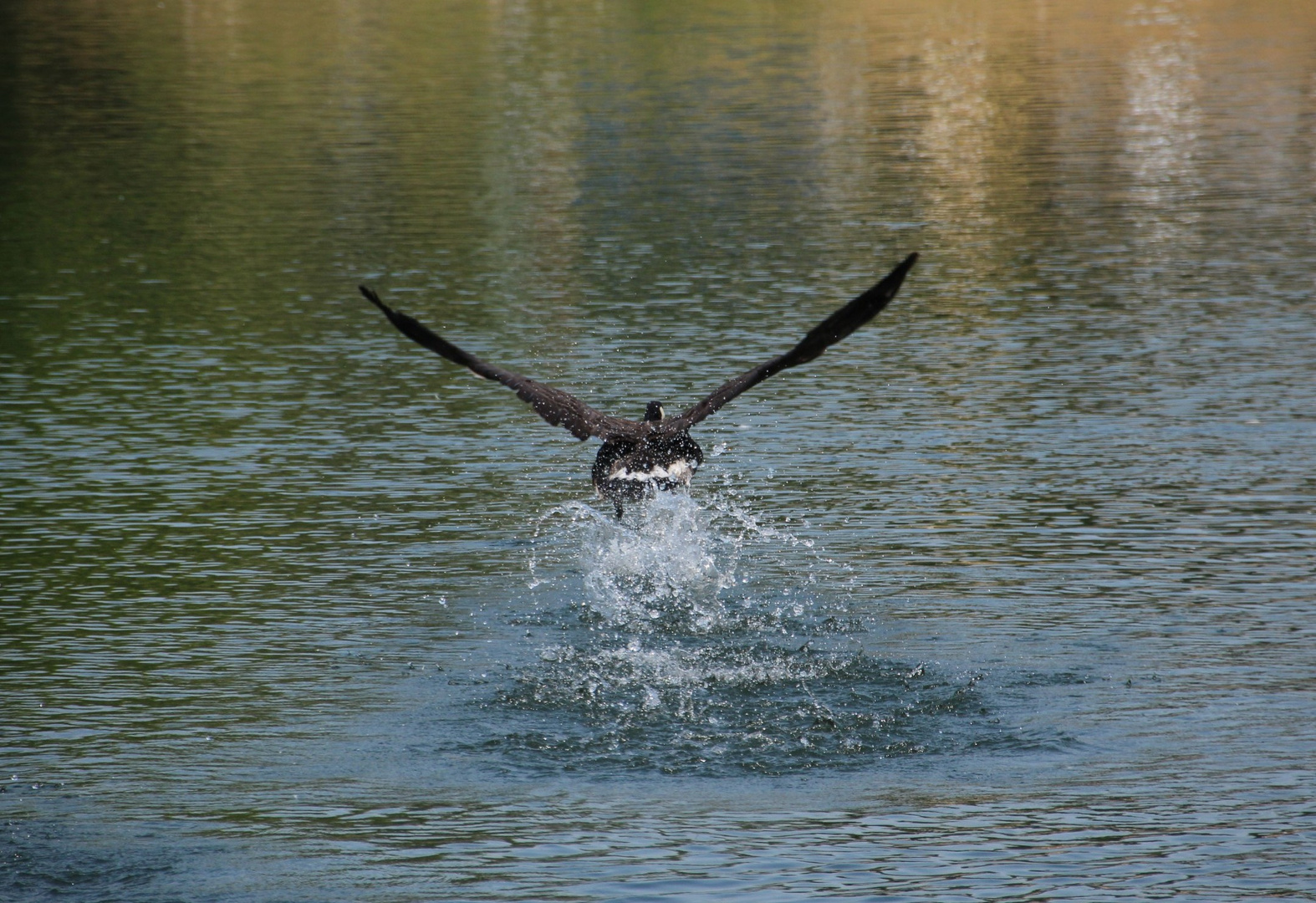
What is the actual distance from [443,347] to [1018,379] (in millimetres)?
11245

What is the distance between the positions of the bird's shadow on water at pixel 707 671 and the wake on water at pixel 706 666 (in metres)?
0.02

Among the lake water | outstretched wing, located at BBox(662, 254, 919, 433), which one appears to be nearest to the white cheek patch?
the lake water

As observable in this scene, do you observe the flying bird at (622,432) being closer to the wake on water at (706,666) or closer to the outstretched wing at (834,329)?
the wake on water at (706,666)

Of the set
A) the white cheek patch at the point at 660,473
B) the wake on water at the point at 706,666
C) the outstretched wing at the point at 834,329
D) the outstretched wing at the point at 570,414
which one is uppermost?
the outstretched wing at the point at 834,329

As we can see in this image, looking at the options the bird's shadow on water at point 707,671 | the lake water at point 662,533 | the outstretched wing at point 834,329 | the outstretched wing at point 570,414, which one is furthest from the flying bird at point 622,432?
the lake water at point 662,533

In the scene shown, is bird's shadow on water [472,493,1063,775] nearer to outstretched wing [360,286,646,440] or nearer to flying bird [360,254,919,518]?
flying bird [360,254,919,518]

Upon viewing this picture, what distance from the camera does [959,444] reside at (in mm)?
21453

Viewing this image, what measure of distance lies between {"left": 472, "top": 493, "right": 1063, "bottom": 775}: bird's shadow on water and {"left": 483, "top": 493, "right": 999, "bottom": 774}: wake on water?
0.06ft

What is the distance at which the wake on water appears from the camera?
13000 mm

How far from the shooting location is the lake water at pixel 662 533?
464 inches

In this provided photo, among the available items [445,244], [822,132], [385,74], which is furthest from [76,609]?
[385,74]

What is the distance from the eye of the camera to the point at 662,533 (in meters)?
17.9

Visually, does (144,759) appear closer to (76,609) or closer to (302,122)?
(76,609)

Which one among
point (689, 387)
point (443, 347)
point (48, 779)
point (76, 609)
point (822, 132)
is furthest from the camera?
point (822, 132)
